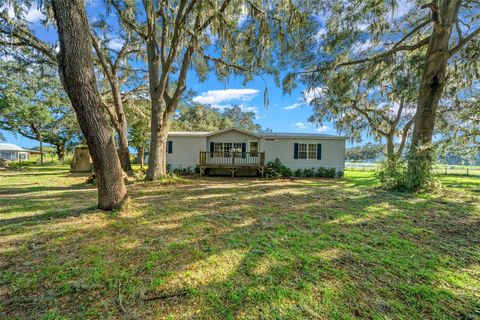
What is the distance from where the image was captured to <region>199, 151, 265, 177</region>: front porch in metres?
12.7

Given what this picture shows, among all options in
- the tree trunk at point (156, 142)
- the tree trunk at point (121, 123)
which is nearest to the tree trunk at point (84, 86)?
the tree trunk at point (156, 142)

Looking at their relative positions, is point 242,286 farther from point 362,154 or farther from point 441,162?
point 362,154

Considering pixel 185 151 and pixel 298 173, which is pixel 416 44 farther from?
pixel 185 151

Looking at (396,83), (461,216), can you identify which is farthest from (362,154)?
(461,216)

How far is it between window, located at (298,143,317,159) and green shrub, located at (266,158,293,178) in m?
1.34

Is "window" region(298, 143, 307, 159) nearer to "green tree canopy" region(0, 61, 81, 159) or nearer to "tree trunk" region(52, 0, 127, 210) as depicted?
"tree trunk" region(52, 0, 127, 210)

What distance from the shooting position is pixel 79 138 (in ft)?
79.0

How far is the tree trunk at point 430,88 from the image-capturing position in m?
6.85

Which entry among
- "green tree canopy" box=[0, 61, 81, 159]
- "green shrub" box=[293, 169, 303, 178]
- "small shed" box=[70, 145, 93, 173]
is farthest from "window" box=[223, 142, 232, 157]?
"green tree canopy" box=[0, 61, 81, 159]

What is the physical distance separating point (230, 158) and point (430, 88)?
32.5ft

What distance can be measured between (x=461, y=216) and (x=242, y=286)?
5425mm

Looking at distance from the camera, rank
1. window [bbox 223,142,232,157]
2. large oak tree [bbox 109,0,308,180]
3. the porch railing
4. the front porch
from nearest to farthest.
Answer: large oak tree [bbox 109,0,308,180] < the front porch < the porch railing < window [bbox 223,142,232,157]

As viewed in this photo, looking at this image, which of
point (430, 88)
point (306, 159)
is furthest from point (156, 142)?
point (430, 88)

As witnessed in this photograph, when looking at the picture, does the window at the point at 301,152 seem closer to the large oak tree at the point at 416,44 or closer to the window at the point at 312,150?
the window at the point at 312,150
